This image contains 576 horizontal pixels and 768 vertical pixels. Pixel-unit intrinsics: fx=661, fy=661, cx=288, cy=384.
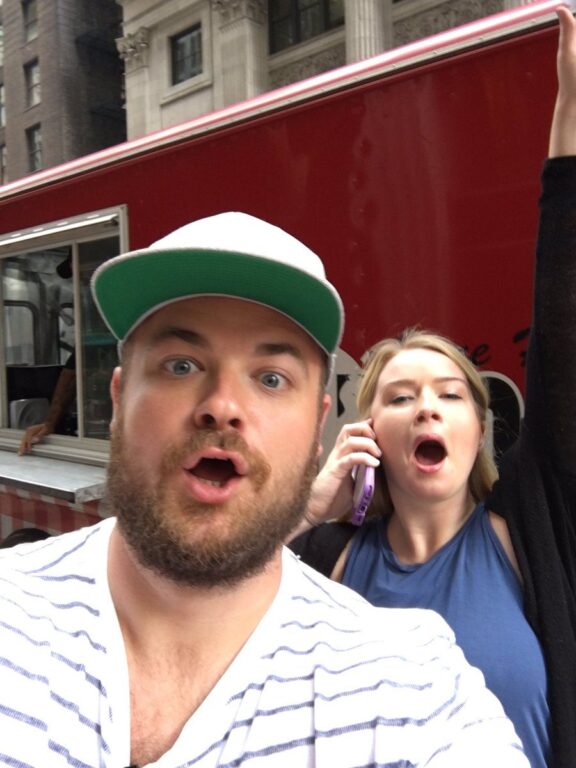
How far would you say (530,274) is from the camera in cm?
232

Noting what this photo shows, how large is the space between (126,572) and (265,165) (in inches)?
89.8

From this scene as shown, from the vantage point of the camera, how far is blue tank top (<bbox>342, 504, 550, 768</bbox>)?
1.32 meters

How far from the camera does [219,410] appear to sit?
42.4 inches

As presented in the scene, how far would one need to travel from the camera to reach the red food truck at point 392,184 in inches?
92.8

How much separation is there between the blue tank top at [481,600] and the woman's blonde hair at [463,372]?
124 mm

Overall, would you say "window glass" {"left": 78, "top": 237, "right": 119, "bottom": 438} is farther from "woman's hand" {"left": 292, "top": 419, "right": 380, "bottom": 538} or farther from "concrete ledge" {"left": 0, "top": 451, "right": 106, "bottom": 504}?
"woman's hand" {"left": 292, "top": 419, "right": 380, "bottom": 538}

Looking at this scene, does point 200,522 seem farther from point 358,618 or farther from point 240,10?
point 240,10

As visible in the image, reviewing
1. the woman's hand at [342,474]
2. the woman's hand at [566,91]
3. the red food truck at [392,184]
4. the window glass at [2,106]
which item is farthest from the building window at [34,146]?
the woman's hand at [566,91]

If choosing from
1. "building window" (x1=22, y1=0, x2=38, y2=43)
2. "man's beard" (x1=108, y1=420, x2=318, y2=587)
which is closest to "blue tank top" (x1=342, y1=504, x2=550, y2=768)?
"man's beard" (x1=108, y1=420, x2=318, y2=587)

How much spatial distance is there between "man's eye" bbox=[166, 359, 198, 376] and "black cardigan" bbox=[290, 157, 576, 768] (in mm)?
828

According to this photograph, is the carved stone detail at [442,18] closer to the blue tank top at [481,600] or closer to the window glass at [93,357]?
the window glass at [93,357]

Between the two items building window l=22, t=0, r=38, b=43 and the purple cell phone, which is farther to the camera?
building window l=22, t=0, r=38, b=43

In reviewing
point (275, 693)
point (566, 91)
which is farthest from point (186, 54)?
point (275, 693)

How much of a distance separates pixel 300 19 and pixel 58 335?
53.1 feet
